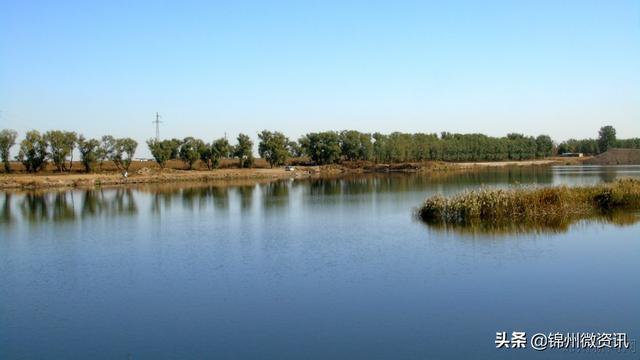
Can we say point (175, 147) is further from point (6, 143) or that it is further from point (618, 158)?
point (618, 158)

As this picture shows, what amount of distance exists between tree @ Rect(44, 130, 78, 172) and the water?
59.0 metres

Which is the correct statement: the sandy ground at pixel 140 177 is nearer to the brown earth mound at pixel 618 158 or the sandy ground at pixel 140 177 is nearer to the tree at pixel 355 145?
the tree at pixel 355 145

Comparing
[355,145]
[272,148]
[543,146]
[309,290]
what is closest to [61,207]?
[309,290]

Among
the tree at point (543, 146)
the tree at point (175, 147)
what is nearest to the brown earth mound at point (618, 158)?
the tree at point (543, 146)

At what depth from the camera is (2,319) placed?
14766 mm

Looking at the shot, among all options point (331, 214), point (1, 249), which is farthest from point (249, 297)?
point (331, 214)

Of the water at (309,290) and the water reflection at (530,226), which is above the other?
the water reflection at (530,226)

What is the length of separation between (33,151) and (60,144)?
11.4ft

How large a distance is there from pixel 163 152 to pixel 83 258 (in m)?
72.7

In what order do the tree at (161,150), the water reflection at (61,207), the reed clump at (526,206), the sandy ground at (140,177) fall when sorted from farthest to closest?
the tree at (161,150) → the sandy ground at (140,177) → the water reflection at (61,207) → the reed clump at (526,206)

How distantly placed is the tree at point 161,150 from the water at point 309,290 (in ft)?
209

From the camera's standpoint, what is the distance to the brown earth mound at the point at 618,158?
136 meters

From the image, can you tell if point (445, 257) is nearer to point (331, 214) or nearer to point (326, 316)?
point (326, 316)

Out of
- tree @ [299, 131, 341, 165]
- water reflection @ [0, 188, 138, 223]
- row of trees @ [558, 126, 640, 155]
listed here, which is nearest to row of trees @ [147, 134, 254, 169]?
tree @ [299, 131, 341, 165]
